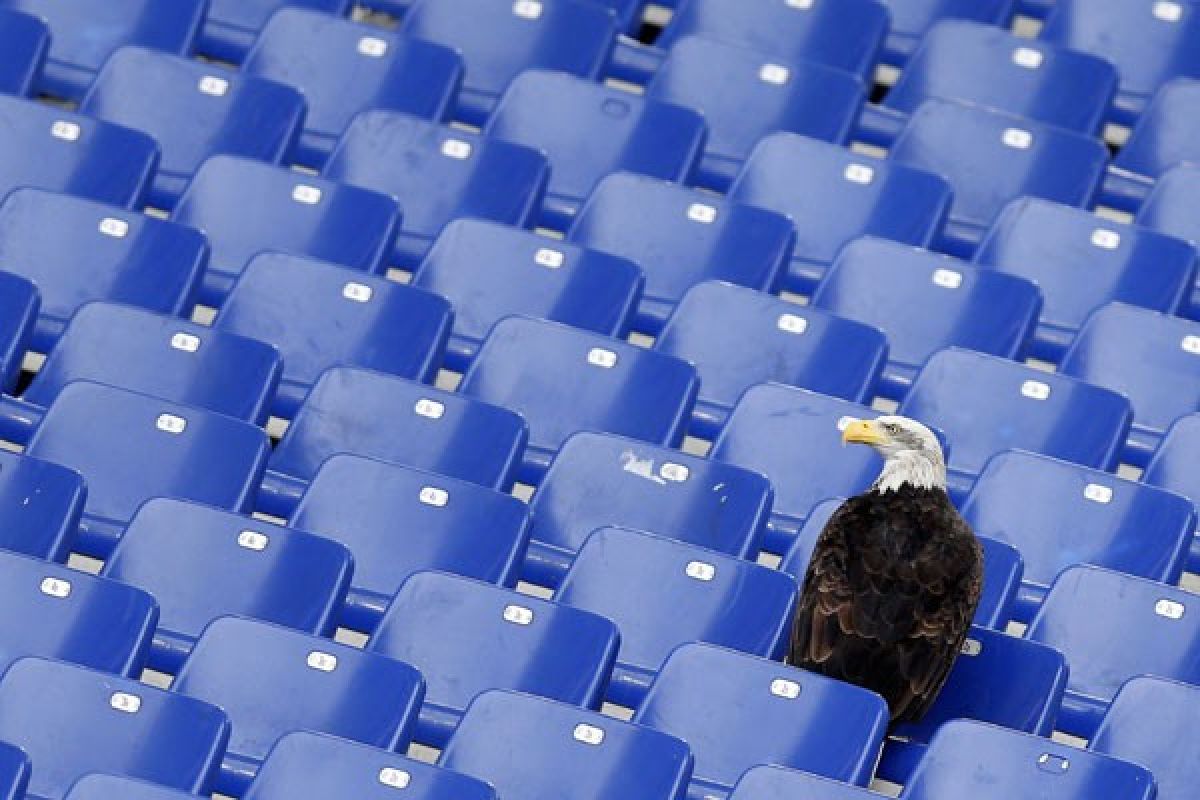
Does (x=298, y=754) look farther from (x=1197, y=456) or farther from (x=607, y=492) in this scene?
(x=1197, y=456)

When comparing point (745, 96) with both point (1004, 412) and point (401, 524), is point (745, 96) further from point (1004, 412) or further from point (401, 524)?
point (401, 524)

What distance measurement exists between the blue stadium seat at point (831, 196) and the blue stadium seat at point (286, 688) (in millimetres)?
2489

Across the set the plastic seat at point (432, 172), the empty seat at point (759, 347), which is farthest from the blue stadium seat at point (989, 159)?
the plastic seat at point (432, 172)

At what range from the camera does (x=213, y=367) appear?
27.4 feet

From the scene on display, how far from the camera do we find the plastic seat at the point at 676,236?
894cm

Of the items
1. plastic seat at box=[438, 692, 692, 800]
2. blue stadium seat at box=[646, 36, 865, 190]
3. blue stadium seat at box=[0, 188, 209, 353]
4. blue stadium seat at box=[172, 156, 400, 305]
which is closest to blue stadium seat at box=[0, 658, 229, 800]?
plastic seat at box=[438, 692, 692, 800]

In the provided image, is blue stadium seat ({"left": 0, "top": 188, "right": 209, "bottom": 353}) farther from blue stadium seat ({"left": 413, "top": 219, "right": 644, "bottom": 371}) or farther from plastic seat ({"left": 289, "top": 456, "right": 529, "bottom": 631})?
plastic seat ({"left": 289, "top": 456, "right": 529, "bottom": 631})

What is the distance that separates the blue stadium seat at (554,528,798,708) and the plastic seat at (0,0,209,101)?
289 centimetres

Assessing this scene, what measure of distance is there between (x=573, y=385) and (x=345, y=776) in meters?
2.04

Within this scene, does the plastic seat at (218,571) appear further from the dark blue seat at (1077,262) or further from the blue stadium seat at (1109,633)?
the dark blue seat at (1077,262)

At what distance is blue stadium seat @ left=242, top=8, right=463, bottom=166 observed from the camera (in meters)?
9.65

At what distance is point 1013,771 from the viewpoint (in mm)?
6910

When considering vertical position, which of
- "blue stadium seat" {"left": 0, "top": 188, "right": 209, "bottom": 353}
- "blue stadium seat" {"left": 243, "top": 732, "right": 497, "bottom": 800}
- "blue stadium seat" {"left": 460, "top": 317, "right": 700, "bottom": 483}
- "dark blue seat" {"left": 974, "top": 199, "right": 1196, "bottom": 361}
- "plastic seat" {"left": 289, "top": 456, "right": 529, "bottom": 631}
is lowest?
"blue stadium seat" {"left": 243, "top": 732, "right": 497, "bottom": 800}

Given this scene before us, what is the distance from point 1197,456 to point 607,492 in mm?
1426
